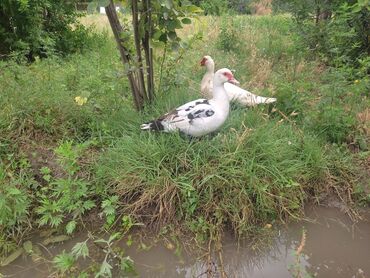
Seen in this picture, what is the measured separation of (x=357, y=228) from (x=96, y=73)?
136 inches

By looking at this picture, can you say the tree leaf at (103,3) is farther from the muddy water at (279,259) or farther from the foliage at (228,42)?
the foliage at (228,42)

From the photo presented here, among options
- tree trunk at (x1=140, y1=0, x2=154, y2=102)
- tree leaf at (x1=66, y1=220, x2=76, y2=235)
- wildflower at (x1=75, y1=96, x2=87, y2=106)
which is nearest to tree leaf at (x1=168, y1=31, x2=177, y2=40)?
tree trunk at (x1=140, y1=0, x2=154, y2=102)

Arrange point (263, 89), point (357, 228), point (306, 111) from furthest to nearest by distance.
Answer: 1. point (263, 89)
2. point (306, 111)
3. point (357, 228)

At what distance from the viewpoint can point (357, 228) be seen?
2.96 metres

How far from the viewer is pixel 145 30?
3.32m

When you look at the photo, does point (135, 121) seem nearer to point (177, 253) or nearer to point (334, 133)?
point (177, 253)

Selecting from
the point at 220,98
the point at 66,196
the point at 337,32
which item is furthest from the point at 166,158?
the point at 337,32

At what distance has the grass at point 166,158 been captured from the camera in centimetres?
289

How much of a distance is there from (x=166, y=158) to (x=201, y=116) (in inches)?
18.7

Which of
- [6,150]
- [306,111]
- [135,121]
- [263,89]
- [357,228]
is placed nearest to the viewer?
[357,228]

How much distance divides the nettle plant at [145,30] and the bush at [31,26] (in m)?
1.71

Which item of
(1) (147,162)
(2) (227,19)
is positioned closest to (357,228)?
(1) (147,162)

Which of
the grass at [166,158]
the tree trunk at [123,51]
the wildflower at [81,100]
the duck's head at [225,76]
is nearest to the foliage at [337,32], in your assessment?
the grass at [166,158]

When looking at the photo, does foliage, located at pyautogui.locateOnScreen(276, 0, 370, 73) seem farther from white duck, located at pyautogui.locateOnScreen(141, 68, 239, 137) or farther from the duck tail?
the duck tail
